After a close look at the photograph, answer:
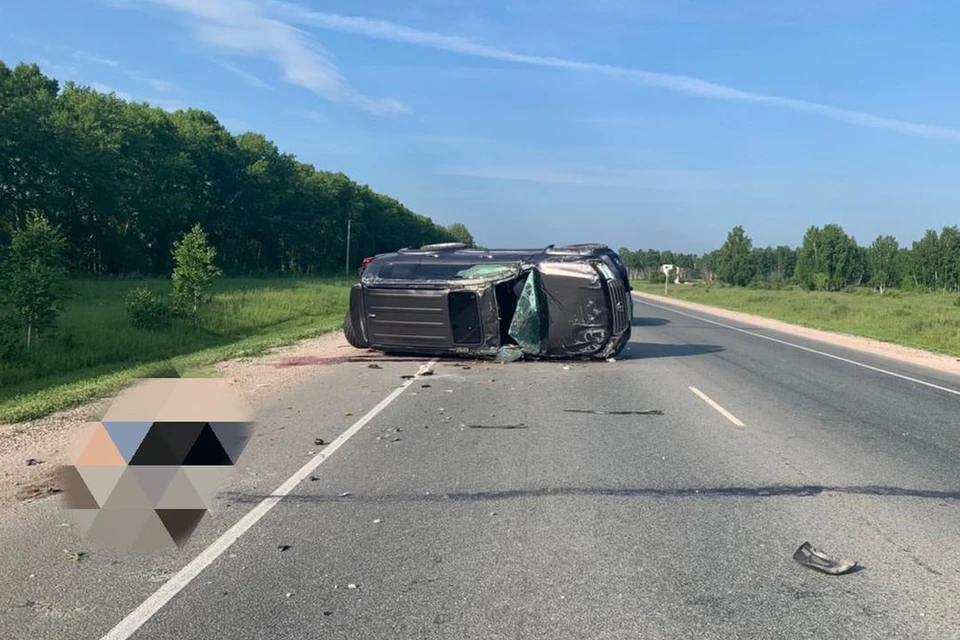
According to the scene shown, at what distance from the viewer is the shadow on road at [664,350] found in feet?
57.6

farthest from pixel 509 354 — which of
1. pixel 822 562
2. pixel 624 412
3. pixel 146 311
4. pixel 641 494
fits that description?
pixel 146 311

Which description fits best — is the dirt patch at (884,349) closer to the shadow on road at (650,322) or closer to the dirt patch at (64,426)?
the shadow on road at (650,322)

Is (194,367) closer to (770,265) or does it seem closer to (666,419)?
(666,419)

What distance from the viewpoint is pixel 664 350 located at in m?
19.1

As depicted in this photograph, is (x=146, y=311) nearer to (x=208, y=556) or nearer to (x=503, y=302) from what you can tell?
(x=503, y=302)

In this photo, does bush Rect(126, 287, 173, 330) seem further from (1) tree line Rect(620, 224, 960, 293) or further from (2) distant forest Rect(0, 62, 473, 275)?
(1) tree line Rect(620, 224, 960, 293)

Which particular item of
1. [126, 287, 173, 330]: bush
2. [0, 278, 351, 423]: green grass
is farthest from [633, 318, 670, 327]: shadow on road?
[126, 287, 173, 330]: bush

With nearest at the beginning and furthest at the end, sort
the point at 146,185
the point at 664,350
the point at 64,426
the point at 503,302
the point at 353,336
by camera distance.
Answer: the point at 64,426 → the point at 503,302 → the point at 353,336 → the point at 664,350 → the point at 146,185

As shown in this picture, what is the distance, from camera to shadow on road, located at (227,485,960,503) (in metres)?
6.09

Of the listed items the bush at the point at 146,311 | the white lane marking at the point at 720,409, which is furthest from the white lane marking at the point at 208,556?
the bush at the point at 146,311

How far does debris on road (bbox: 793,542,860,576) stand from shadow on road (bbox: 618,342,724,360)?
1185 cm

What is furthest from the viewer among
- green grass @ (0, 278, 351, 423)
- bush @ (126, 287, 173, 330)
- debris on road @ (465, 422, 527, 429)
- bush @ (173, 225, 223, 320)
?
bush @ (173, 225, 223, 320)

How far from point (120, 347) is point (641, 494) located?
16.1 meters

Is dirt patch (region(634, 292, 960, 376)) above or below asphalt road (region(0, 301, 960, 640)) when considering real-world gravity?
below
